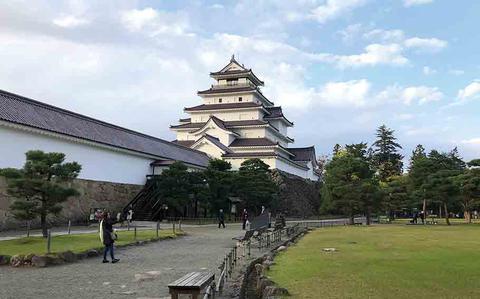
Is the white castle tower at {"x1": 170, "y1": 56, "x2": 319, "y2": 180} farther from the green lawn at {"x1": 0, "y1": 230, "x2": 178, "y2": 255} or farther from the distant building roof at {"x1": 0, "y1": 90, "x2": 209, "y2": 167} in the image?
the green lawn at {"x1": 0, "y1": 230, "x2": 178, "y2": 255}

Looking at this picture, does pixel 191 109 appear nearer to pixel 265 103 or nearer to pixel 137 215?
pixel 265 103

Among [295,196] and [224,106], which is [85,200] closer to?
[295,196]

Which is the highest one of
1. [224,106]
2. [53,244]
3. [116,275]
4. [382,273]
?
[224,106]

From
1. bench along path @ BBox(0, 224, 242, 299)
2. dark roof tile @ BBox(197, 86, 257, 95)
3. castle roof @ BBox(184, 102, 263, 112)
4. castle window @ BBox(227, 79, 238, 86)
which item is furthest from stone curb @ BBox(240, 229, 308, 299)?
castle window @ BBox(227, 79, 238, 86)

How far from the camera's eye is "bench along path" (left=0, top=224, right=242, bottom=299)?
8.77m

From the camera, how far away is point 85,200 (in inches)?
1169

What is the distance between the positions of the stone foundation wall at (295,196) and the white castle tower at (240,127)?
4.34 ft

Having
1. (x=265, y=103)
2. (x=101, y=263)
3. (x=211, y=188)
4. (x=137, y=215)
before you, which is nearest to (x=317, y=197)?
(x=265, y=103)

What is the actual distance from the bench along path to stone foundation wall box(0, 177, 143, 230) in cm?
1061

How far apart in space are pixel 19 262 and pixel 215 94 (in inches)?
1947

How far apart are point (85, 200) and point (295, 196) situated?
2767 cm

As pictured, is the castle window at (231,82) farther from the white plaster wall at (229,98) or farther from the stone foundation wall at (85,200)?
the stone foundation wall at (85,200)

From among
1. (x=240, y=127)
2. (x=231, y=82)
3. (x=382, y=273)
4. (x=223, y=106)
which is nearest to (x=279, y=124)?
(x=240, y=127)

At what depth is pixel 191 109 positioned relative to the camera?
5972cm
